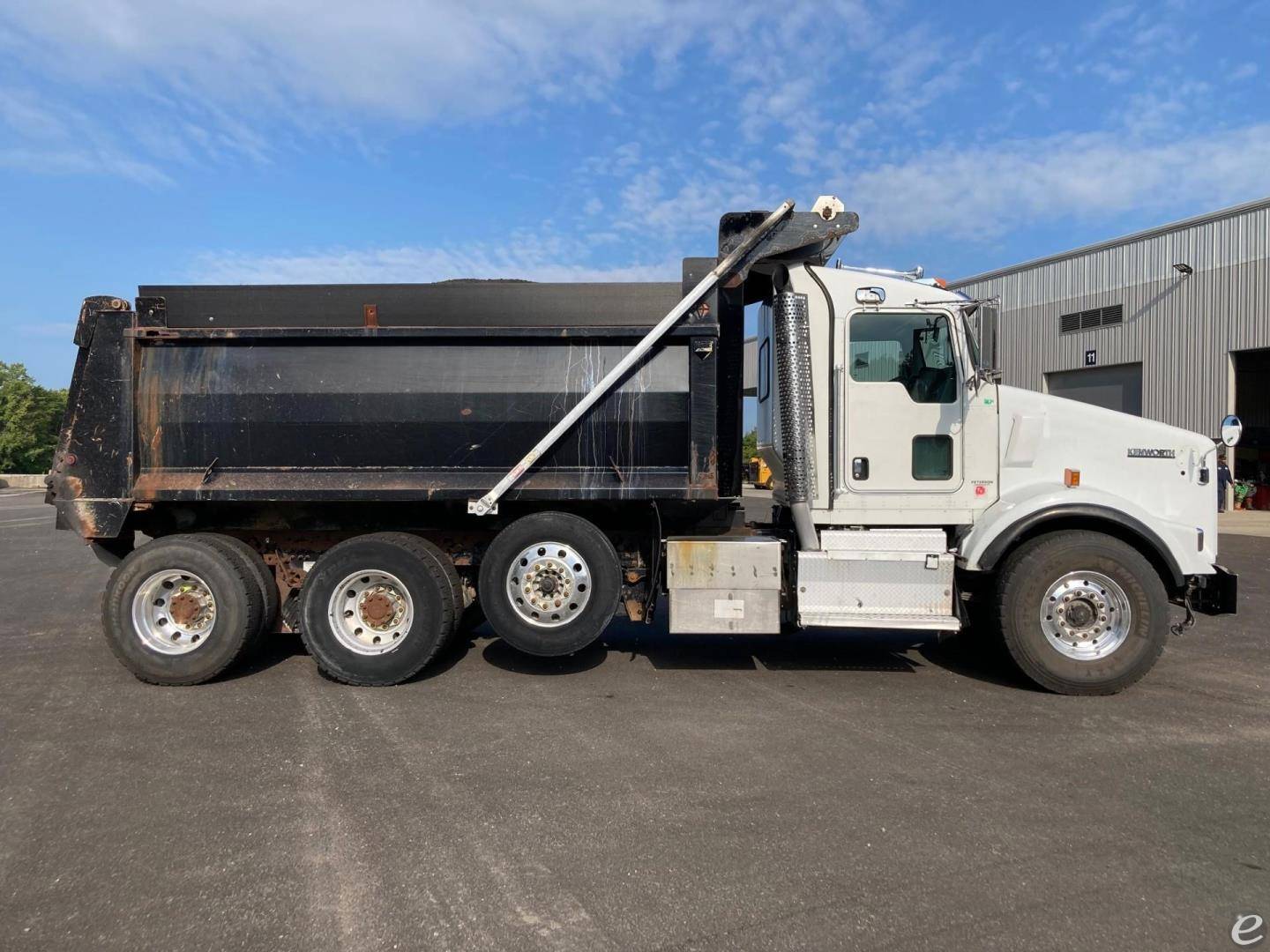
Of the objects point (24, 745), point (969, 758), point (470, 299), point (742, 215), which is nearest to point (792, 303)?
point (742, 215)

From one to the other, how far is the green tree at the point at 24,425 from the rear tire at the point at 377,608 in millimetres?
61258

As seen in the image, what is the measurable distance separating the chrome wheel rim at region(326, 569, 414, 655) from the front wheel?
164 inches

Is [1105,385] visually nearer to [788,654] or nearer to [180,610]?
[788,654]

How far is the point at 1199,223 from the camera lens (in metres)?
20.8

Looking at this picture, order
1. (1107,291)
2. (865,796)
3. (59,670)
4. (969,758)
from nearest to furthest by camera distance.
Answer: (865,796) < (969,758) < (59,670) < (1107,291)

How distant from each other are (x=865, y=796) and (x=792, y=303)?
3.32 metres

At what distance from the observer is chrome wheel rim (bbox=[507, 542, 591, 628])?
527 cm

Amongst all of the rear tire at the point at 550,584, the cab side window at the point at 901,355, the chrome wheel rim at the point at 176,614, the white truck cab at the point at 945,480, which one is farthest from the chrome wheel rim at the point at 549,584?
the cab side window at the point at 901,355

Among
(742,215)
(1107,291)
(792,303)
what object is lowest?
(792,303)

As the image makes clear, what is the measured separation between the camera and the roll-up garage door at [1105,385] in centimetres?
2311

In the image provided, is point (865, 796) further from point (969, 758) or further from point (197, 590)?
point (197, 590)

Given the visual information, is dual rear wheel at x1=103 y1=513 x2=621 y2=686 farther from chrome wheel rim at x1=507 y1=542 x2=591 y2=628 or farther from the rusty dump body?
the rusty dump body

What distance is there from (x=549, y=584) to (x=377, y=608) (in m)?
1.25

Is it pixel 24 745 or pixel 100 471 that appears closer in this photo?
pixel 24 745
